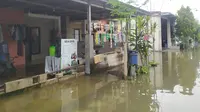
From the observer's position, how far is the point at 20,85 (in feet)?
22.1

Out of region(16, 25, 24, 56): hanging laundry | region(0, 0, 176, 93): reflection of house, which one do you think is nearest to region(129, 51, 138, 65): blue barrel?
region(0, 0, 176, 93): reflection of house

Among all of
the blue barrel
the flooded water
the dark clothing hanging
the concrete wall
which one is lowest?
the flooded water

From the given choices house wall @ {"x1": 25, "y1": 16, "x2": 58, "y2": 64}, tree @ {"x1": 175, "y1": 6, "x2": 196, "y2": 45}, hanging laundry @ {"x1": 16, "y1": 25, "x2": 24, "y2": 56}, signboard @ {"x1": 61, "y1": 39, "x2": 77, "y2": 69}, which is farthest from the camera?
tree @ {"x1": 175, "y1": 6, "x2": 196, "y2": 45}

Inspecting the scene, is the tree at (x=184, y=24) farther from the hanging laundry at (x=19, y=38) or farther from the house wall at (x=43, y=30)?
the hanging laundry at (x=19, y=38)

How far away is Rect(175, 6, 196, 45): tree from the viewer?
2461cm

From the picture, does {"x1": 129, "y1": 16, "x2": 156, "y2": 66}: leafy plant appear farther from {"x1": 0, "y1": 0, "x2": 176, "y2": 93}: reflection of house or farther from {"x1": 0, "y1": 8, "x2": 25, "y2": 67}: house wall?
{"x1": 0, "y1": 8, "x2": 25, "y2": 67}: house wall

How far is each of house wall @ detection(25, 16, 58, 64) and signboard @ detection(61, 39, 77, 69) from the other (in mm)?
4400

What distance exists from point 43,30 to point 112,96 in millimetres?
8691

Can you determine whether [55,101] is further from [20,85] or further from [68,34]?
[68,34]

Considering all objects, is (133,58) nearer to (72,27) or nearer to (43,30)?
(43,30)

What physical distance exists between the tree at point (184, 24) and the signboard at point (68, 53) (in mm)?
18248

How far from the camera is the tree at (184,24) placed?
80.7ft

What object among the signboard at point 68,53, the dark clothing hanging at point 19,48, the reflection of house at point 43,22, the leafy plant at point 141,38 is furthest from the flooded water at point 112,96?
the dark clothing hanging at point 19,48

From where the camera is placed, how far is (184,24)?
81.0 ft
